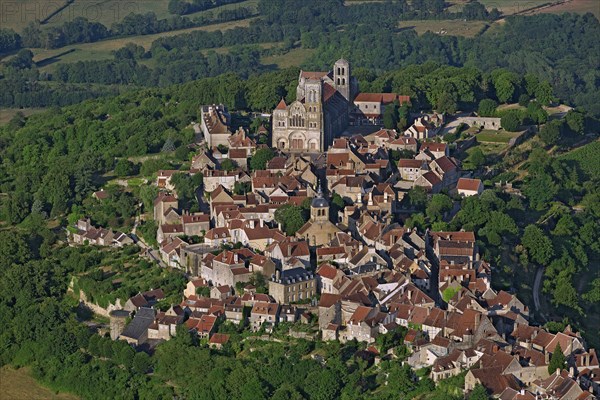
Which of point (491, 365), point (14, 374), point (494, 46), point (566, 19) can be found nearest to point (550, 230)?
point (491, 365)

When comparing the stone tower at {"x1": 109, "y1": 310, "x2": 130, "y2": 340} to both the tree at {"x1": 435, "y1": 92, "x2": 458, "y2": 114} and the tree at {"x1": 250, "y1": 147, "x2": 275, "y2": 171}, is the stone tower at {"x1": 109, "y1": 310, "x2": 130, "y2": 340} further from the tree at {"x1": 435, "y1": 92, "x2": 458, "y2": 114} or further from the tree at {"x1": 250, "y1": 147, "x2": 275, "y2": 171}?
the tree at {"x1": 435, "y1": 92, "x2": 458, "y2": 114}

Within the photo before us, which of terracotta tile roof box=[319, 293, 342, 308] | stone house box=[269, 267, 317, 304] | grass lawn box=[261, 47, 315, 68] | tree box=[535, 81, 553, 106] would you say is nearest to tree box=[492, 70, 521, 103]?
tree box=[535, 81, 553, 106]

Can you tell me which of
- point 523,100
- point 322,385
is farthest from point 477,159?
point 322,385

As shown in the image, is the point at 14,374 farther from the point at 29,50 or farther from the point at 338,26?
the point at 338,26

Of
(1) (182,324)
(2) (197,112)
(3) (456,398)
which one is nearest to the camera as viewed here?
(3) (456,398)

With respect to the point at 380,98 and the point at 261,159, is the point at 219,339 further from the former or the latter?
the point at 380,98

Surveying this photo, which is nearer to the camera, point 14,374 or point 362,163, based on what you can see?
point 14,374
